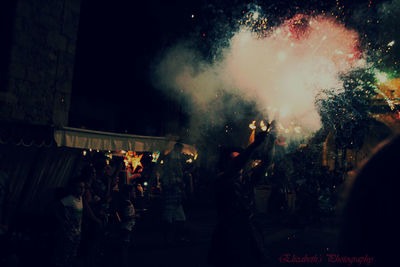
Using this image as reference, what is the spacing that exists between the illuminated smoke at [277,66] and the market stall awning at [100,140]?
11.7ft

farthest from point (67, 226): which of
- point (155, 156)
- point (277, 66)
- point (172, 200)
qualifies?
point (155, 156)

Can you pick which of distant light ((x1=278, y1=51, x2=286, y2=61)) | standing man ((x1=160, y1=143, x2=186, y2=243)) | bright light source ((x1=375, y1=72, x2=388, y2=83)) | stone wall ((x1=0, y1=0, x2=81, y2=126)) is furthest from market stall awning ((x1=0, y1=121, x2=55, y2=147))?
bright light source ((x1=375, y1=72, x2=388, y2=83))

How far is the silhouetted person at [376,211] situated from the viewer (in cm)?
85

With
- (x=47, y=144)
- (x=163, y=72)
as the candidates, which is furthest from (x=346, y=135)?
(x=47, y=144)

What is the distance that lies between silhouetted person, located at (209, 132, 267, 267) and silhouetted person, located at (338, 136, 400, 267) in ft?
9.18

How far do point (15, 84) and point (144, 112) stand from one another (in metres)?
5.39

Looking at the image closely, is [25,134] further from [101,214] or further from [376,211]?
[376,211]

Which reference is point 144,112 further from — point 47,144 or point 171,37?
point 47,144

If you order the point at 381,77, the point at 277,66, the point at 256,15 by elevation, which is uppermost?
the point at 256,15

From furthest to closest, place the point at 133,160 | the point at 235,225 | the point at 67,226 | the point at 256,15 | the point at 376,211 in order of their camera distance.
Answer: the point at 256,15, the point at 133,160, the point at 67,226, the point at 235,225, the point at 376,211

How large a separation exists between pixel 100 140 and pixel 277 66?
4904 millimetres

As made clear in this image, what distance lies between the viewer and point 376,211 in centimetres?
86

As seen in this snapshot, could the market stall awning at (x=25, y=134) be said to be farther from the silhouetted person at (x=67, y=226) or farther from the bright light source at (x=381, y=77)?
the bright light source at (x=381, y=77)

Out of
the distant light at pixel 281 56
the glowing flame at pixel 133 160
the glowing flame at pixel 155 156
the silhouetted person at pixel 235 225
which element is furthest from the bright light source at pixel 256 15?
the silhouetted person at pixel 235 225
